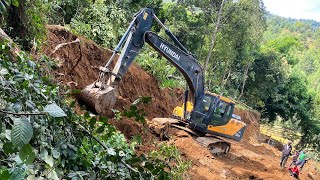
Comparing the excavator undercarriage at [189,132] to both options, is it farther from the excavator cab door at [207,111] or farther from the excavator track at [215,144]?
the excavator cab door at [207,111]

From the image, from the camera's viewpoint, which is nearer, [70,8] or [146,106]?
[146,106]

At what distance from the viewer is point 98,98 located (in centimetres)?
749

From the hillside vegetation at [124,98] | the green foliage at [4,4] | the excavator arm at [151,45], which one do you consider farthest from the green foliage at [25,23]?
the green foliage at [4,4]

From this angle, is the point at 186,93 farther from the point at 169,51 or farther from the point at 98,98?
the point at 98,98

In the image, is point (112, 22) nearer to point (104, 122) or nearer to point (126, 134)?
point (126, 134)

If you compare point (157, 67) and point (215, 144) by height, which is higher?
point (157, 67)

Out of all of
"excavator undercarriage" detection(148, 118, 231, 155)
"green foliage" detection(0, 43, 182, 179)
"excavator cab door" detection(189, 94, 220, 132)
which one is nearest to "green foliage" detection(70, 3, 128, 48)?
"excavator undercarriage" detection(148, 118, 231, 155)

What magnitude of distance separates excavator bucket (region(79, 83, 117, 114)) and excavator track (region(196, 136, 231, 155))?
4297 millimetres

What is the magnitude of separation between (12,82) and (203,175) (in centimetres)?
727

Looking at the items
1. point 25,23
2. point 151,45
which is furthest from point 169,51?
point 25,23

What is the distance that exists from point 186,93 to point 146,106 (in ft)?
4.44

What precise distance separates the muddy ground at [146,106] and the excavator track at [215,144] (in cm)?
22

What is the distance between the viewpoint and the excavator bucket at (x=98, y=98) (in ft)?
24.6

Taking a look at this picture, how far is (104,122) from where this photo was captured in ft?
6.33
